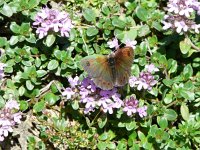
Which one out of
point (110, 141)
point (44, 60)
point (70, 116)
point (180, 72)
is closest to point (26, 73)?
point (44, 60)

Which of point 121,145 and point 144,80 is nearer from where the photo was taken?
point 144,80

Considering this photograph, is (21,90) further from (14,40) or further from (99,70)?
(99,70)

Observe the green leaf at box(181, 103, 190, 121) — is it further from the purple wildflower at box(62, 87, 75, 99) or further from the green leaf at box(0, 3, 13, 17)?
the green leaf at box(0, 3, 13, 17)

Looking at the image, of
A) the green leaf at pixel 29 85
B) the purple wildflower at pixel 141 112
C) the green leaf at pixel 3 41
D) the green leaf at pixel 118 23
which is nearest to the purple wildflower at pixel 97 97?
the purple wildflower at pixel 141 112

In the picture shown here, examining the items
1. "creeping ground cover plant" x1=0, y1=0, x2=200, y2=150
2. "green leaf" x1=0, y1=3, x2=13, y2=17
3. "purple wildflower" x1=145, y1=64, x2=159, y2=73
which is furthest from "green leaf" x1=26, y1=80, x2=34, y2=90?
"purple wildflower" x1=145, y1=64, x2=159, y2=73

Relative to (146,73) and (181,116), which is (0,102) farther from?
(181,116)

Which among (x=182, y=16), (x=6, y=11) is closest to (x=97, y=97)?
(x=182, y=16)
